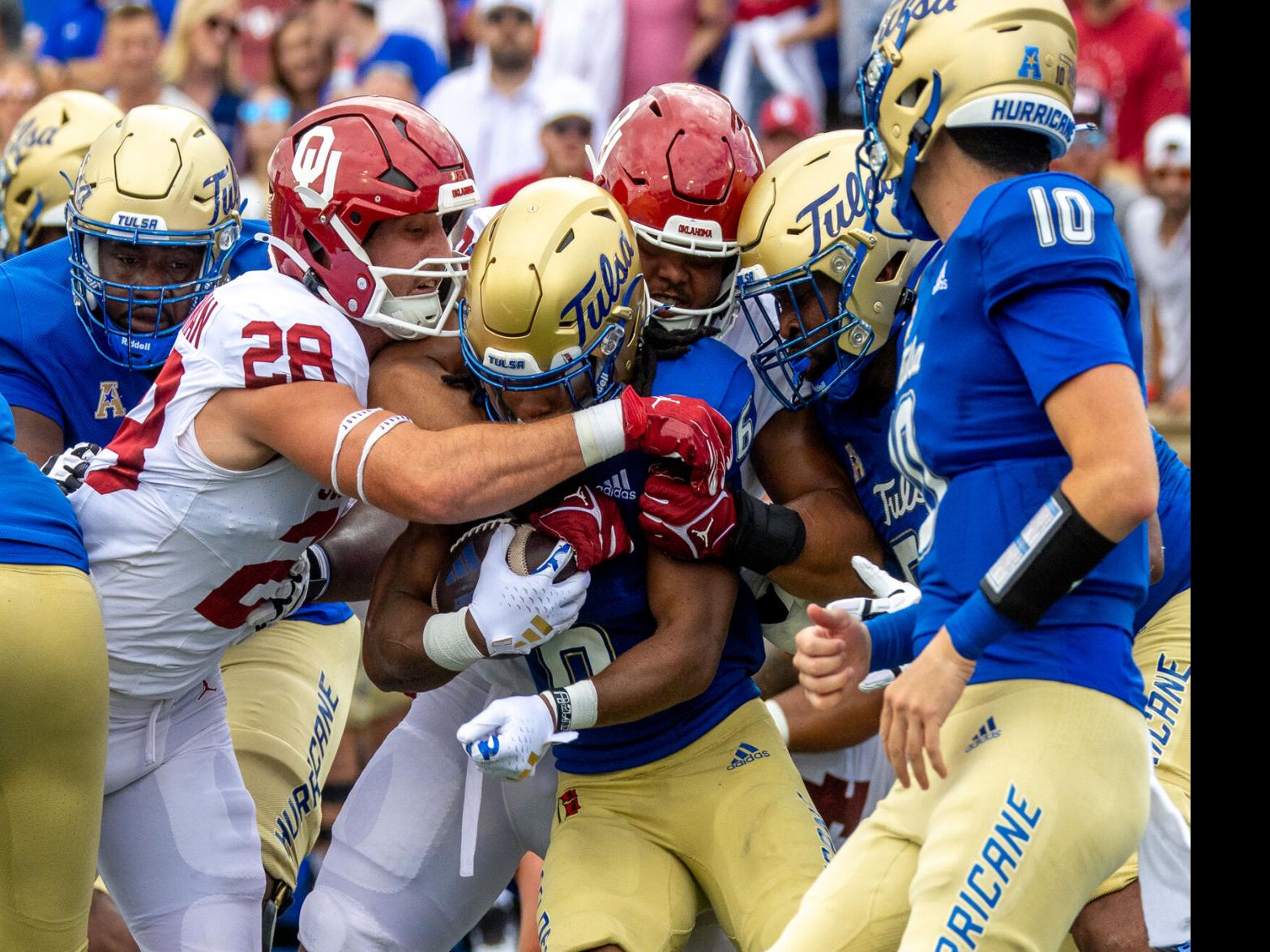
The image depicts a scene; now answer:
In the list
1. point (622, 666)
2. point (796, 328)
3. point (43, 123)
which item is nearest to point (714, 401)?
point (796, 328)

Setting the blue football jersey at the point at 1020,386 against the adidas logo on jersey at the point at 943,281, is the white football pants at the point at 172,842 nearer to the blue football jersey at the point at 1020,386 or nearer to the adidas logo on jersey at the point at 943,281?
the blue football jersey at the point at 1020,386

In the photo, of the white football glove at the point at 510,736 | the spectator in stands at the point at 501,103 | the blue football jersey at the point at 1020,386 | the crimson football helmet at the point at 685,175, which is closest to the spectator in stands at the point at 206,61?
the spectator in stands at the point at 501,103

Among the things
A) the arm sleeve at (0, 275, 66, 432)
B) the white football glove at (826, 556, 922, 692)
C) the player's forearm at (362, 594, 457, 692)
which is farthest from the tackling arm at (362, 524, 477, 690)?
the arm sleeve at (0, 275, 66, 432)

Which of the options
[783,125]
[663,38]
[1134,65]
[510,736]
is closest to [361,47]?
[663,38]

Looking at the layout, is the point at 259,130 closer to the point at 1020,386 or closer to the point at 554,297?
the point at 554,297

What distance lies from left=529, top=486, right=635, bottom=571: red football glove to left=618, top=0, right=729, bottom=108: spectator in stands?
5930 millimetres

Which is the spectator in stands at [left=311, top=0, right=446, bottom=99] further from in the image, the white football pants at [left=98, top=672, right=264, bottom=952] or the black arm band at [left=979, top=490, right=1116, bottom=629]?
the black arm band at [left=979, top=490, right=1116, bottom=629]

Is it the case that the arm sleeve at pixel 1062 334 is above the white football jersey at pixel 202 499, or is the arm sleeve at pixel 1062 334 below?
above

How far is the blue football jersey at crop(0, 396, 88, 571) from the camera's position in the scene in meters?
3.07

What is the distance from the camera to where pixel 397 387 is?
3.50 meters

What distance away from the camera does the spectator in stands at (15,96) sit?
9086mm

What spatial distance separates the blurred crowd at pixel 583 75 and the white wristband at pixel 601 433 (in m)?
4.32
